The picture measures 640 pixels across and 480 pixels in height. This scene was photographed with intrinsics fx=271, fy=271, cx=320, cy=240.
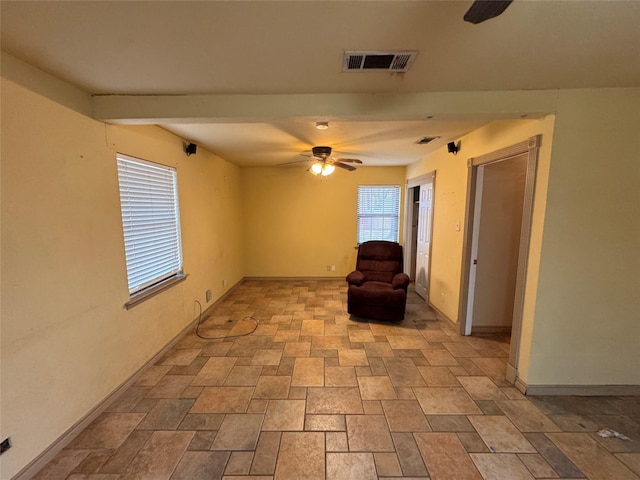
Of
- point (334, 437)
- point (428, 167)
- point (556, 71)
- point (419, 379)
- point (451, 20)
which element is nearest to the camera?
point (451, 20)

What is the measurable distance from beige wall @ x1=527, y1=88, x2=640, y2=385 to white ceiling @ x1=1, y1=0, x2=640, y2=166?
0.27 meters

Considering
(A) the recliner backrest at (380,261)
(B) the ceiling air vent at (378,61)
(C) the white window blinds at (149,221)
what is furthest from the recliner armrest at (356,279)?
(B) the ceiling air vent at (378,61)

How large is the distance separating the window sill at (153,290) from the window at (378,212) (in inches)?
142

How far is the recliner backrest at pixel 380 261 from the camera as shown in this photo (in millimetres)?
4328

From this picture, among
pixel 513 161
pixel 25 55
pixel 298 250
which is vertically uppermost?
pixel 25 55

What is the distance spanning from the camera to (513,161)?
10.3 feet

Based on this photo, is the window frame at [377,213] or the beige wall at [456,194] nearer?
the beige wall at [456,194]

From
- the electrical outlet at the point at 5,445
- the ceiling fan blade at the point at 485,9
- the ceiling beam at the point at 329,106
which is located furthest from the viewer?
the ceiling beam at the point at 329,106

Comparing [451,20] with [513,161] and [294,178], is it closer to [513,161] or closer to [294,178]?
[513,161]

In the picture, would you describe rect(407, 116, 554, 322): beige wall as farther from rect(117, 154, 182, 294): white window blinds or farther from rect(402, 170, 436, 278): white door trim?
rect(117, 154, 182, 294): white window blinds

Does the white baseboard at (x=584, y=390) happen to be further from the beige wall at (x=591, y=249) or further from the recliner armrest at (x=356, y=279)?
the recliner armrest at (x=356, y=279)

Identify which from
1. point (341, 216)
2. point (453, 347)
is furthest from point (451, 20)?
point (341, 216)

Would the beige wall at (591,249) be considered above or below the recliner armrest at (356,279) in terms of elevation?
above

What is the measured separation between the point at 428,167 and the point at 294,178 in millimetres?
2583
